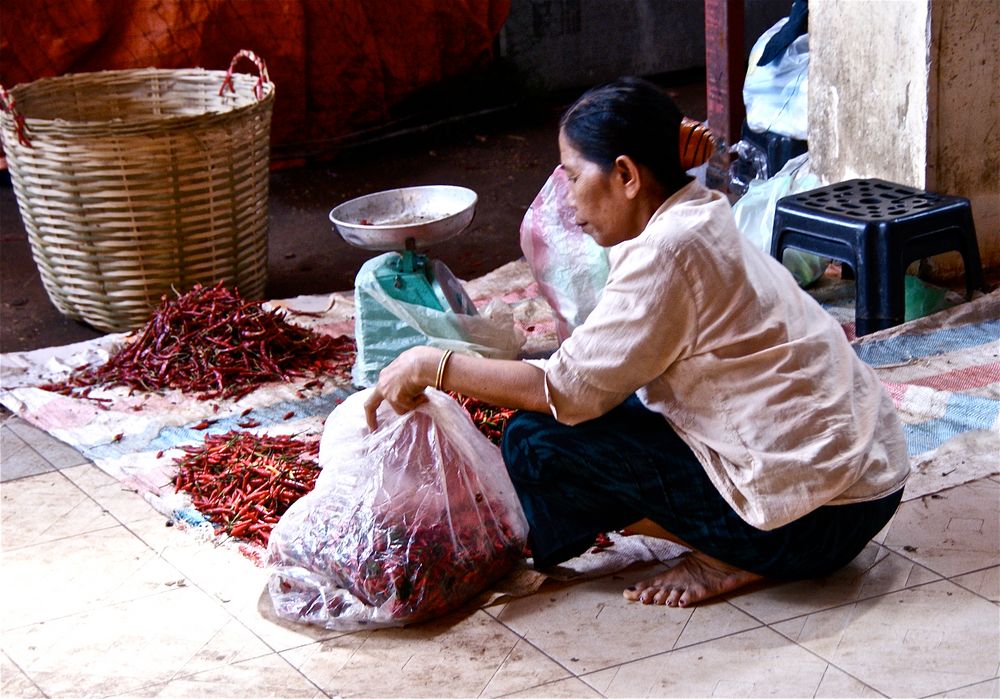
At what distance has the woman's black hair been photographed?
2195 millimetres

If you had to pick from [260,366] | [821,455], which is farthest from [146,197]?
[821,455]

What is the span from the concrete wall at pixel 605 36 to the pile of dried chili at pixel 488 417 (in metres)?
5.00

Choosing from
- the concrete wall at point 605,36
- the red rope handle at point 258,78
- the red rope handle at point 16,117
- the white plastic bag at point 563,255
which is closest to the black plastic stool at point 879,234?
the white plastic bag at point 563,255

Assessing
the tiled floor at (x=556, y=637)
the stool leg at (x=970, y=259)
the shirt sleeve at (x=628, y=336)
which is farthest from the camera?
the stool leg at (x=970, y=259)

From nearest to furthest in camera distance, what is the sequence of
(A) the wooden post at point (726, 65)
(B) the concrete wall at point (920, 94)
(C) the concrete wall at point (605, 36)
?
(B) the concrete wall at point (920, 94), (A) the wooden post at point (726, 65), (C) the concrete wall at point (605, 36)

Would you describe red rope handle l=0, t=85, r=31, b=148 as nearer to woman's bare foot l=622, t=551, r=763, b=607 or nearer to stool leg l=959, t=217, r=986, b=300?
woman's bare foot l=622, t=551, r=763, b=607

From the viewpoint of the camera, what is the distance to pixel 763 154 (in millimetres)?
5168

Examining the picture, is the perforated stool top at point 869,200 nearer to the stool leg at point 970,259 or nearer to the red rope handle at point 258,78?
the stool leg at point 970,259

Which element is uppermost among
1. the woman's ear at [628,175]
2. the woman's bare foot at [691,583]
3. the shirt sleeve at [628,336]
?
the woman's ear at [628,175]

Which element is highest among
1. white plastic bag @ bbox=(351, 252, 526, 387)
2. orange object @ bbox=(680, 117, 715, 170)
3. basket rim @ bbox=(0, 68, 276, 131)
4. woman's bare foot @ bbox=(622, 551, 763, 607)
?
orange object @ bbox=(680, 117, 715, 170)

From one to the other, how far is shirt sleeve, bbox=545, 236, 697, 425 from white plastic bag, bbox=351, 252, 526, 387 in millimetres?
1477

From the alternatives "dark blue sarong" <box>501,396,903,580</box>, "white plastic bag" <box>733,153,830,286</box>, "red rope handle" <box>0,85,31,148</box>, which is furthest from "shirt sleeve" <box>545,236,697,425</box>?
"red rope handle" <box>0,85,31,148</box>

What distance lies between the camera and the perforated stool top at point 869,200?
→ 3.90 meters

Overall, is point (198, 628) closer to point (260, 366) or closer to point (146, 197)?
point (260, 366)
